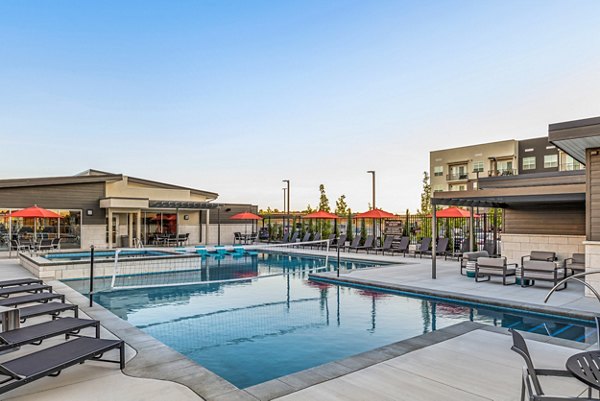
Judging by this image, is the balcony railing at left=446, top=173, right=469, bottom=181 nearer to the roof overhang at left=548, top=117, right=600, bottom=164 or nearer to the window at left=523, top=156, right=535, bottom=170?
the window at left=523, top=156, right=535, bottom=170

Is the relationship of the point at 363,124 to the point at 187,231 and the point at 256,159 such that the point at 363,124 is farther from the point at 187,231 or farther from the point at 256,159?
the point at 187,231

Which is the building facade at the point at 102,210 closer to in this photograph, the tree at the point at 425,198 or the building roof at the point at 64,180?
the building roof at the point at 64,180

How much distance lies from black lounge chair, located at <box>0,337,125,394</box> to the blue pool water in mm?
1673

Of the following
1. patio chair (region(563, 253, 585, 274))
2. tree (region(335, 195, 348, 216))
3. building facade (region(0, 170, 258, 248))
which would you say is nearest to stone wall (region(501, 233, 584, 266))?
patio chair (region(563, 253, 585, 274))

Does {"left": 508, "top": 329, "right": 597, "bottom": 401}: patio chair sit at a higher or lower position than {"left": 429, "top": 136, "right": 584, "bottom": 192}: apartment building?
lower

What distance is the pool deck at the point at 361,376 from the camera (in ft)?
12.6

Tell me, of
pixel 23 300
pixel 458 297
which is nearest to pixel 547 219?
pixel 458 297

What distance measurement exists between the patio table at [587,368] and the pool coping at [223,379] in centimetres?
221

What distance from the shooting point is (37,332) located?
15.0 feet

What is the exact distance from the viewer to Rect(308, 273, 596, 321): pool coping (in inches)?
293

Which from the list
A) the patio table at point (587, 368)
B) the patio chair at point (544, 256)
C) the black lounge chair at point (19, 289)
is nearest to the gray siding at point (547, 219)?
the patio chair at point (544, 256)

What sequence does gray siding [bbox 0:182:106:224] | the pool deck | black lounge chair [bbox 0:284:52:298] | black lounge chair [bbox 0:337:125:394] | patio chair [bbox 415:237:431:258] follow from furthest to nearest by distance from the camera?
gray siding [bbox 0:182:106:224], patio chair [bbox 415:237:431:258], black lounge chair [bbox 0:284:52:298], the pool deck, black lounge chair [bbox 0:337:125:394]

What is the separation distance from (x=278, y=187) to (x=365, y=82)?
20318 mm

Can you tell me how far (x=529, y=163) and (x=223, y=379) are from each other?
47.3 m
